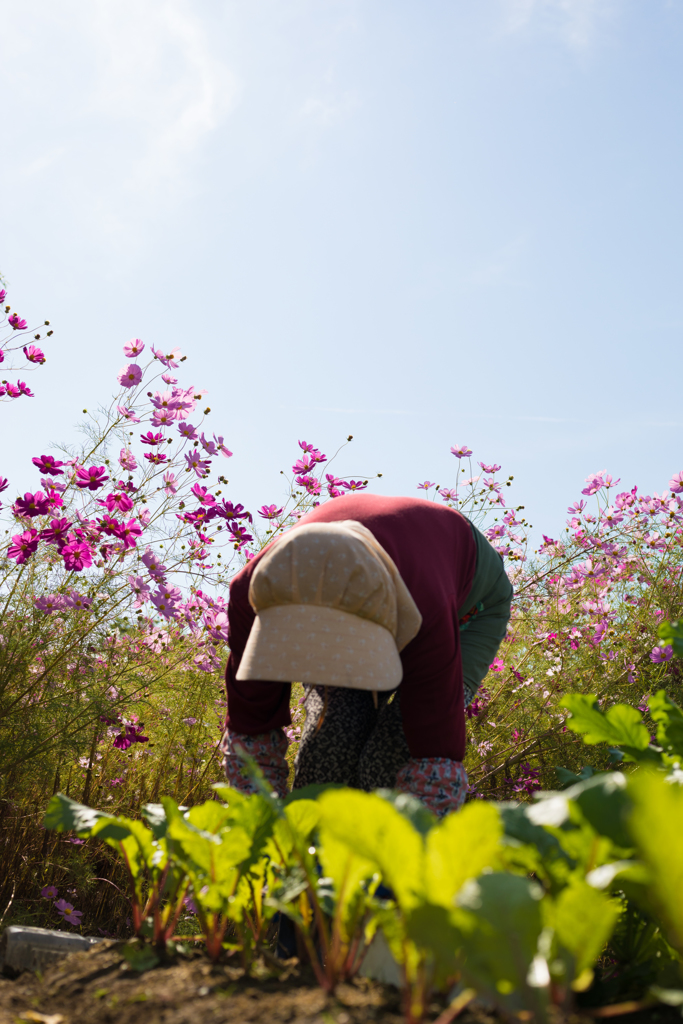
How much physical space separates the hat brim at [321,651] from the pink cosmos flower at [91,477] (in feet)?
5.18

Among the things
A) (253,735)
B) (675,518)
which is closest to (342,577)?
(253,735)

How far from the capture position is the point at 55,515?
2832mm

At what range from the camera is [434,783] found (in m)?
1.61

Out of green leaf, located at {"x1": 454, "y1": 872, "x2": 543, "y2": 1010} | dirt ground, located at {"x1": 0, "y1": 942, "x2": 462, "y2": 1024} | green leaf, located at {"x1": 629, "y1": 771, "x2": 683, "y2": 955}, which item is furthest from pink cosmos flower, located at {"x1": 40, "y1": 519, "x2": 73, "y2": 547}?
green leaf, located at {"x1": 629, "y1": 771, "x2": 683, "y2": 955}

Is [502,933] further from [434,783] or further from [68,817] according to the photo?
[434,783]

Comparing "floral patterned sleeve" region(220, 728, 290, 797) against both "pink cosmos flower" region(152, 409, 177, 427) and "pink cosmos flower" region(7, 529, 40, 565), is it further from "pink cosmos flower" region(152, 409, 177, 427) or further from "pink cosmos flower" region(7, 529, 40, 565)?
"pink cosmos flower" region(152, 409, 177, 427)

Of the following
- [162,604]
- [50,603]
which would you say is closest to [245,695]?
[162,604]

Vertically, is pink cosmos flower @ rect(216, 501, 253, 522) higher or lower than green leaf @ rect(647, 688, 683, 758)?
higher

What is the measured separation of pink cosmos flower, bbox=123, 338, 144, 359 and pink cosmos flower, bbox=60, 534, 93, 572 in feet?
2.82

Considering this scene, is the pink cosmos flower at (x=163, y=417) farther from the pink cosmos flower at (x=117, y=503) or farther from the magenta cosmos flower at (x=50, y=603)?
the magenta cosmos flower at (x=50, y=603)

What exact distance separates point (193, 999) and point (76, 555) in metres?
2.05

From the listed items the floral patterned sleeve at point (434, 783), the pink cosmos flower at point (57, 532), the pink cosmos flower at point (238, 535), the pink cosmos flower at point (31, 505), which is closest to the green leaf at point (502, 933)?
the floral patterned sleeve at point (434, 783)

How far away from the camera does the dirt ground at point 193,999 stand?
73cm

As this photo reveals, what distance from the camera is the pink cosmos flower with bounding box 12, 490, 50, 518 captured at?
2.63 m
